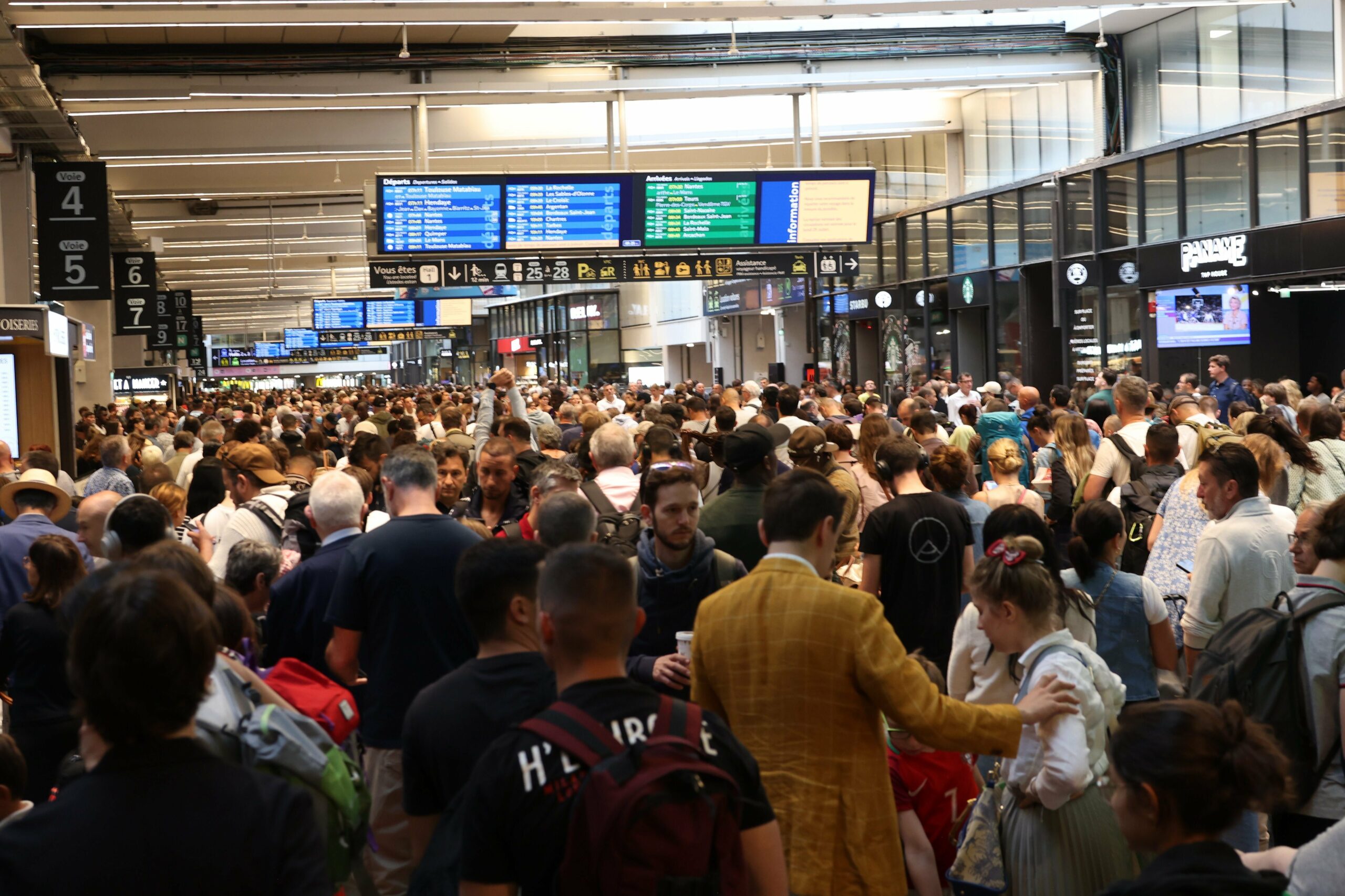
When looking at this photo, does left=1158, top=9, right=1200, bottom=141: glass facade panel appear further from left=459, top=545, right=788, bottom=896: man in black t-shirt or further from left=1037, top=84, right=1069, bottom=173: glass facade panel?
left=459, top=545, right=788, bottom=896: man in black t-shirt

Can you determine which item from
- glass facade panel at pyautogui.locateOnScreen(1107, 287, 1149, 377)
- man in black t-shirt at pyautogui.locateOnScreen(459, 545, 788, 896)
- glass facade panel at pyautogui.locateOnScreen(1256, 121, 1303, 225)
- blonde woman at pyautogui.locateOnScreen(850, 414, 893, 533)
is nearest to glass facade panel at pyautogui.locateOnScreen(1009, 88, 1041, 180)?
glass facade panel at pyautogui.locateOnScreen(1107, 287, 1149, 377)

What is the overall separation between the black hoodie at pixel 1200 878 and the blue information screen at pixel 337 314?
34.6 metres

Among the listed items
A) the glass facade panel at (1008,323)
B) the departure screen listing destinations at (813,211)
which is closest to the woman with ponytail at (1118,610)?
the departure screen listing destinations at (813,211)

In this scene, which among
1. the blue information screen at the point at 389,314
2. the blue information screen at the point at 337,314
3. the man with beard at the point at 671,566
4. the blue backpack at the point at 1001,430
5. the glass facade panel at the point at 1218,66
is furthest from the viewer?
the blue information screen at the point at 389,314

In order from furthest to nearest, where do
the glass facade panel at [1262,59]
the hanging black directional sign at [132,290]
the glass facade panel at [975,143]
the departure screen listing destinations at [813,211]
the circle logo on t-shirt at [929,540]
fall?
the hanging black directional sign at [132,290], the glass facade panel at [975,143], the glass facade panel at [1262,59], the departure screen listing destinations at [813,211], the circle logo on t-shirt at [929,540]

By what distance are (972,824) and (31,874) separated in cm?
238

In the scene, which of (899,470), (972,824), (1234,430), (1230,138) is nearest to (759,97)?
(1230,138)

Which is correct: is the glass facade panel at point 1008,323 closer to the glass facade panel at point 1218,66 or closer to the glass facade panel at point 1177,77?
the glass facade panel at point 1177,77

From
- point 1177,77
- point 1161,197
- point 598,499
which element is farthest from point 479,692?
point 1177,77

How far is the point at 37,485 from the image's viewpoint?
18.9 ft

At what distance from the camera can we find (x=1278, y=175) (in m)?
15.3

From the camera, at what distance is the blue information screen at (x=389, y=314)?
35406 millimetres

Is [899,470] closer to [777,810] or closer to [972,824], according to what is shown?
[972,824]

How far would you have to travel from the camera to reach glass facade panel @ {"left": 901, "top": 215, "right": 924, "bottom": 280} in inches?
933
